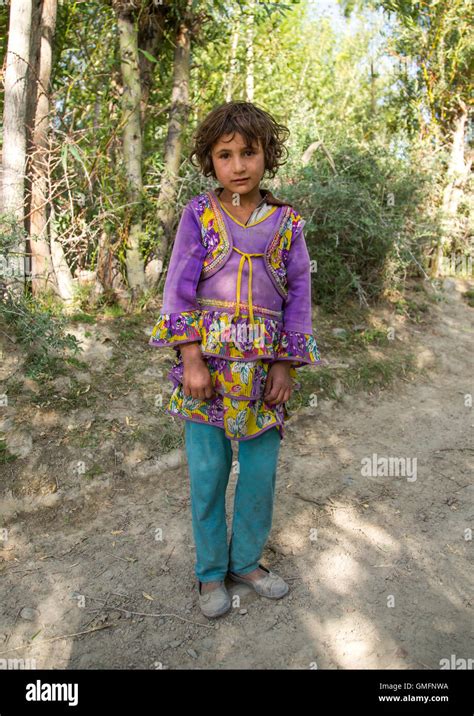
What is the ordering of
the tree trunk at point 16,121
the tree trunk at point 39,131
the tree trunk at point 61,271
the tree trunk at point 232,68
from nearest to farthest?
the tree trunk at point 16,121, the tree trunk at point 39,131, the tree trunk at point 61,271, the tree trunk at point 232,68

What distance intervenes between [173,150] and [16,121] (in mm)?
1180

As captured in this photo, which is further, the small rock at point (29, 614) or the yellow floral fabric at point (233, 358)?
the small rock at point (29, 614)

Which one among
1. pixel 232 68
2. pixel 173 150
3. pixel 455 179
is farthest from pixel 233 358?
pixel 232 68

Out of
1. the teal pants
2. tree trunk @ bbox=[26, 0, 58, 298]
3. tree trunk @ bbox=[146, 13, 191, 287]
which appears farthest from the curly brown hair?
tree trunk @ bbox=[146, 13, 191, 287]

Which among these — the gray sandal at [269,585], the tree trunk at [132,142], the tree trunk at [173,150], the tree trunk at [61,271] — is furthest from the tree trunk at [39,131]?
the gray sandal at [269,585]

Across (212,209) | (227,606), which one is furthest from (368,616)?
(212,209)

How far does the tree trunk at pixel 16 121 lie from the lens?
3402mm

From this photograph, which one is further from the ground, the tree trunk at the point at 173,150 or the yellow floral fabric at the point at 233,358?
the tree trunk at the point at 173,150

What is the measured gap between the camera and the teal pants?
2.07 metres

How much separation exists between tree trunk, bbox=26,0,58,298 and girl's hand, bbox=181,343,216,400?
202cm

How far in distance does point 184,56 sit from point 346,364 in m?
2.56

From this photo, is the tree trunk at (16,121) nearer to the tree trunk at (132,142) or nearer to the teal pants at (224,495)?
the tree trunk at (132,142)

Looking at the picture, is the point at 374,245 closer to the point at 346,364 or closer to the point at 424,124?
the point at 346,364

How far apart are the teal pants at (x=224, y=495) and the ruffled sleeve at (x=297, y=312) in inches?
11.8
